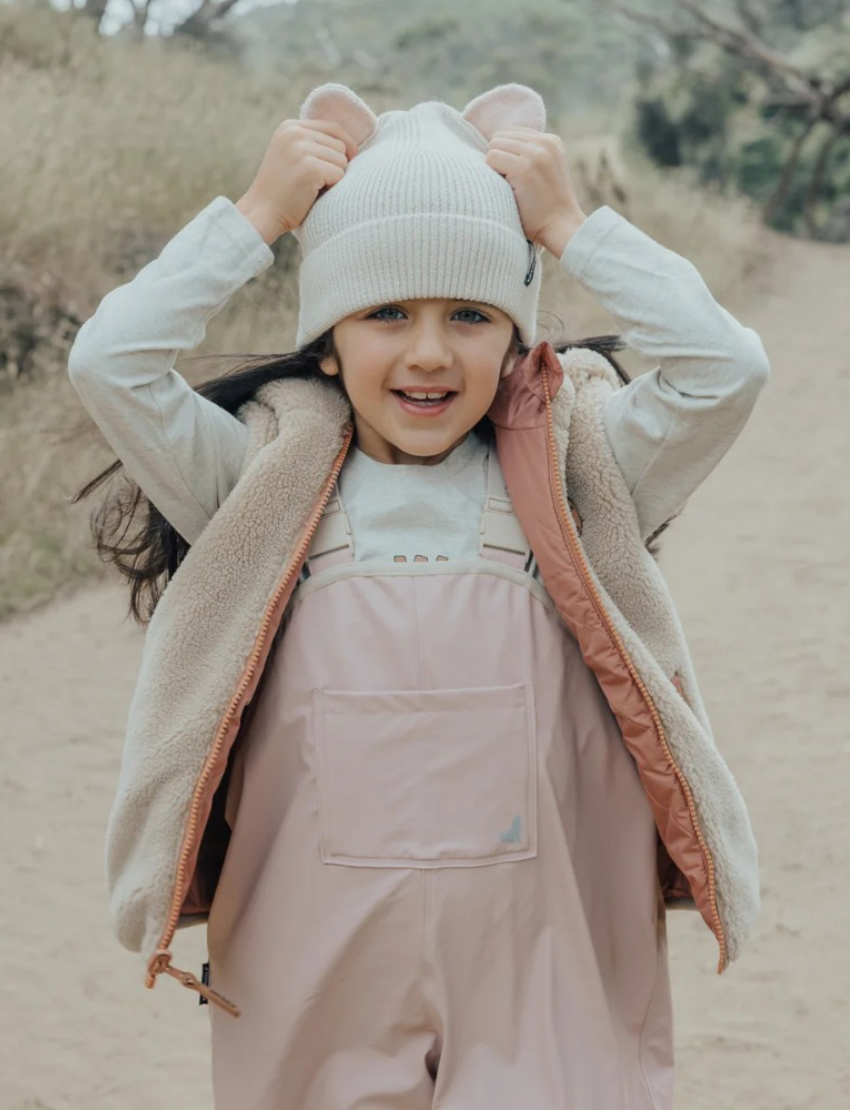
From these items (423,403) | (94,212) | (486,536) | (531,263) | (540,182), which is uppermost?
(540,182)

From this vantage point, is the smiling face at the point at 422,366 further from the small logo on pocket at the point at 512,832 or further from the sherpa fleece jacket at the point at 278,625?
the small logo on pocket at the point at 512,832

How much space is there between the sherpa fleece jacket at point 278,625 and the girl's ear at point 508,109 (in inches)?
13.4

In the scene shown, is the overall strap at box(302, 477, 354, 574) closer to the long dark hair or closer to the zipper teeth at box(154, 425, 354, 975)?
the zipper teeth at box(154, 425, 354, 975)

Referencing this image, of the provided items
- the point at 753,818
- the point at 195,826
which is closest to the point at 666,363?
the point at 195,826

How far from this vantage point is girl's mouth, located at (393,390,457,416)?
1.86 m

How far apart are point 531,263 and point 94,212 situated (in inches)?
202

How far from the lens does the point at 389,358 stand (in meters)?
1.85

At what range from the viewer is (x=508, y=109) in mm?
2018

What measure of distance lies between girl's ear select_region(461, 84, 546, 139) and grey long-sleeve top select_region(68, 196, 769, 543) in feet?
0.64

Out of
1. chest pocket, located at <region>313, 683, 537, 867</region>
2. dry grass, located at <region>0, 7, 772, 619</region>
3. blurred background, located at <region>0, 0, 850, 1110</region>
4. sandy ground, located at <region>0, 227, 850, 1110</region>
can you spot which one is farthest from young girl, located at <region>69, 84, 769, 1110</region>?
dry grass, located at <region>0, 7, 772, 619</region>

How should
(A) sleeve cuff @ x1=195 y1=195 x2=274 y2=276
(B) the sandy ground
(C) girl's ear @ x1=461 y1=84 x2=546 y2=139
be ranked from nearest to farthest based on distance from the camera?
(A) sleeve cuff @ x1=195 y1=195 x2=274 y2=276 → (C) girl's ear @ x1=461 y1=84 x2=546 y2=139 → (B) the sandy ground

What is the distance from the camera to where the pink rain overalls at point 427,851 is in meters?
1.79

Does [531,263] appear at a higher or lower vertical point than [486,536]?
higher

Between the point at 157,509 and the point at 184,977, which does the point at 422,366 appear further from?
the point at 184,977
